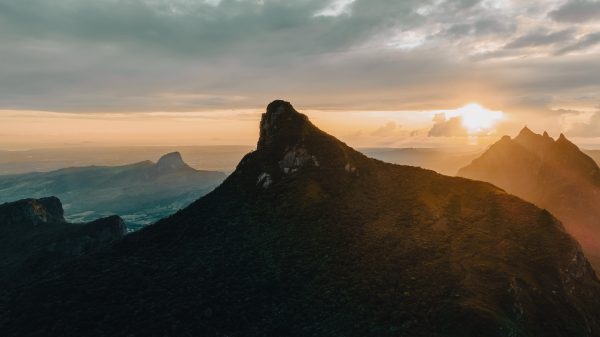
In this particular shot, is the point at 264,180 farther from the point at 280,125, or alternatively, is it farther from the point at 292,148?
the point at 280,125

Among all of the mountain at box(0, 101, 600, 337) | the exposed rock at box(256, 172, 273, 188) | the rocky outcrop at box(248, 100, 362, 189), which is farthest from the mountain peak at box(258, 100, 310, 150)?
the exposed rock at box(256, 172, 273, 188)

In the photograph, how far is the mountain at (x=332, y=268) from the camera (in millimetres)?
83875

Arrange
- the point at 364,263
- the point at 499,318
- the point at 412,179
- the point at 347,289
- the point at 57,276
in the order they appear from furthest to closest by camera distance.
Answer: the point at 412,179 → the point at 57,276 → the point at 364,263 → the point at 347,289 → the point at 499,318

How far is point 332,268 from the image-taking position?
98125 millimetres

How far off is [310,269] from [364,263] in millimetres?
12579

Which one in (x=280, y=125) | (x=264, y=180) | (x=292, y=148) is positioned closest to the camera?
(x=264, y=180)

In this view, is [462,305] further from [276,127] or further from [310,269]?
[276,127]

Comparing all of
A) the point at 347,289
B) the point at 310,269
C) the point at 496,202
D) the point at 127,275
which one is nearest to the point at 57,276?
the point at 127,275

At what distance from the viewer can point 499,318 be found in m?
75.7

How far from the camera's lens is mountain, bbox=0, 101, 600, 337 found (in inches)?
3302

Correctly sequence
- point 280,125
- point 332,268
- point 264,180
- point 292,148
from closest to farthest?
point 332,268 < point 264,180 < point 292,148 < point 280,125

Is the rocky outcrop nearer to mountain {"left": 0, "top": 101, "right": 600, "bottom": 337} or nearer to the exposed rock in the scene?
the exposed rock

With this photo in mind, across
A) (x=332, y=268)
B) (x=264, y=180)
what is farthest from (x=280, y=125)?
(x=332, y=268)

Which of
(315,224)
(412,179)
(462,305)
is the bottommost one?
(462,305)
